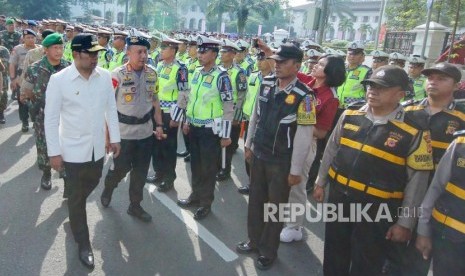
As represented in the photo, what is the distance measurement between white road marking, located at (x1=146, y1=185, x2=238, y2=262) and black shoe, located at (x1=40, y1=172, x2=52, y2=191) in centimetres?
130

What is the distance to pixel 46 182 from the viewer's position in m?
5.09

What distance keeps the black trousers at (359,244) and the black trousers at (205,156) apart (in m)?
1.81

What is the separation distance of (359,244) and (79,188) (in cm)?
239

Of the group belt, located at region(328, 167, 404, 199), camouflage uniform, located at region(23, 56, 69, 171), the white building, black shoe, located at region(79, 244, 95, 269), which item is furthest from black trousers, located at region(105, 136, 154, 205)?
the white building

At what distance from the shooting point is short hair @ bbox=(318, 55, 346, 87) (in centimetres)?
398

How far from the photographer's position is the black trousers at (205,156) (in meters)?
4.54

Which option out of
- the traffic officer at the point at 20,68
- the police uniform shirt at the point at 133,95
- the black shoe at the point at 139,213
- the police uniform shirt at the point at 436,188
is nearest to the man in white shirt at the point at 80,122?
the police uniform shirt at the point at 133,95

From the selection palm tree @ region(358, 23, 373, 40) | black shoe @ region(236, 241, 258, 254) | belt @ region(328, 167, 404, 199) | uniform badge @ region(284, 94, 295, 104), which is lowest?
black shoe @ region(236, 241, 258, 254)

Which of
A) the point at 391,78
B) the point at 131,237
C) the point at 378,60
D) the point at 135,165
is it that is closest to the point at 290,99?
the point at 391,78

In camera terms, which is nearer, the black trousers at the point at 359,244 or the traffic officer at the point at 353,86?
the black trousers at the point at 359,244

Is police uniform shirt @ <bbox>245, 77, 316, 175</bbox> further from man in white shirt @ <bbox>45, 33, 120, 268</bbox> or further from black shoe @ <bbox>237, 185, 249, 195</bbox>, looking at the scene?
black shoe @ <bbox>237, 185, 249, 195</bbox>

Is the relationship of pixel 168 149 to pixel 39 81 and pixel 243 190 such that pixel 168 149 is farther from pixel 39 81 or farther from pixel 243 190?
pixel 39 81

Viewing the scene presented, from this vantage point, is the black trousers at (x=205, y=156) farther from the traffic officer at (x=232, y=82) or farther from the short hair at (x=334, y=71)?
the short hair at (x=334, y=71)

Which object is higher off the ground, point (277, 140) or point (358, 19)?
point (358, 19)
